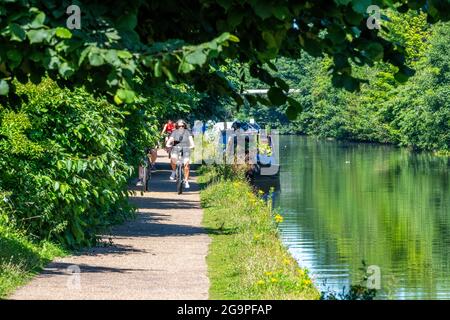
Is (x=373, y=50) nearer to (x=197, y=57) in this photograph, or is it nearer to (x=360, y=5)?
(x=360, y=5)

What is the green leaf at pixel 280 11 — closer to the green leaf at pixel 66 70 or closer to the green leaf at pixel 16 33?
the green leaf at pixel 66 70

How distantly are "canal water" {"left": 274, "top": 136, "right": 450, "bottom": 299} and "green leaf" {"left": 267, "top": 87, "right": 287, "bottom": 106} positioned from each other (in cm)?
382

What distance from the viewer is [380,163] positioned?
5847cm

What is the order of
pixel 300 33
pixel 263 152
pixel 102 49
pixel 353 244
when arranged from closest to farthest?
pixel 102 49, pixel 300 33, pixel 353 244, pixel 263 152

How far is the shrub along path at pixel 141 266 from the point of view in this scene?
11430 millimetres

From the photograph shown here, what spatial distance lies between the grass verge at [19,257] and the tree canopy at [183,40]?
362 cm

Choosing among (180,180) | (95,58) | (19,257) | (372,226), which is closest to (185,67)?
(95,58)

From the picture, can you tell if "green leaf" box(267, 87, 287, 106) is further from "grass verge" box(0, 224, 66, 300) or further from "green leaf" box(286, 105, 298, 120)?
"grass verge" box(0, 224, 66, 300)

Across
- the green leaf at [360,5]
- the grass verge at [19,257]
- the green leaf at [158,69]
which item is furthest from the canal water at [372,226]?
the green leaf at [158,69]

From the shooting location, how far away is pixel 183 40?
698 centimetres
